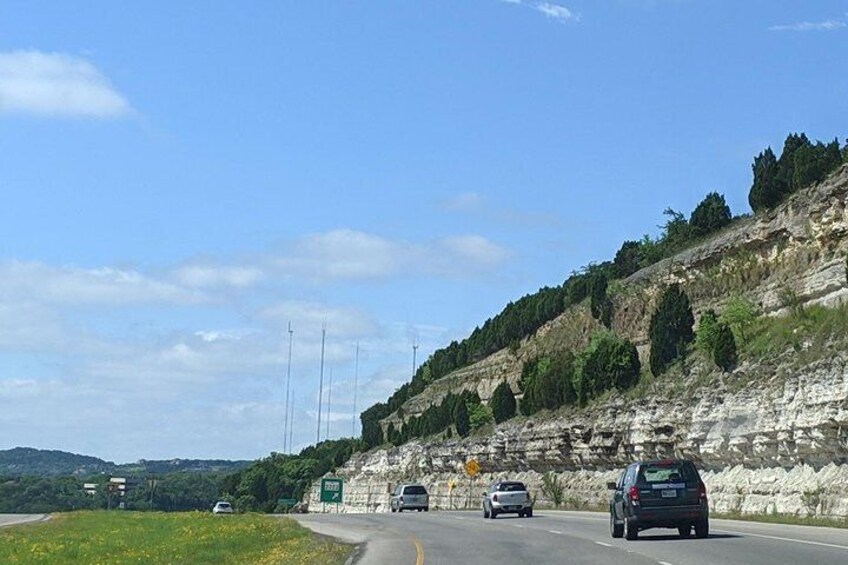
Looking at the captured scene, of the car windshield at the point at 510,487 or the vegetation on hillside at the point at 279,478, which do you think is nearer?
the car windshield at the point at 510,487

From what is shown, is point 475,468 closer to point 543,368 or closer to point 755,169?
point 543,368

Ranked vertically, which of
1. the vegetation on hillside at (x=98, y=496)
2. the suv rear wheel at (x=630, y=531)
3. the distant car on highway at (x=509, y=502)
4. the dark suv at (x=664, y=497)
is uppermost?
the vegetation on hillside at (x=98, y=496)

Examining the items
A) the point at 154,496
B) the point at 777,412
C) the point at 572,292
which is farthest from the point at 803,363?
the point at 154,496

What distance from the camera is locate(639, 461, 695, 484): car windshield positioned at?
29.7 meters

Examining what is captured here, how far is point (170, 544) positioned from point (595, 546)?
60.6 ft

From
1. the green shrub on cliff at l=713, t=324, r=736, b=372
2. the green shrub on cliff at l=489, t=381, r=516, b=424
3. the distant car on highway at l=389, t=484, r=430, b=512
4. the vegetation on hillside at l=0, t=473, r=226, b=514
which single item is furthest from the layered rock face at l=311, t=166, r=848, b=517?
the vegetation on hillside at l=0, t=473, r=226, b=514

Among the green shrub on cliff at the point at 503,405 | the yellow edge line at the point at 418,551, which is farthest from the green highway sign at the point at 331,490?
the yellow edge line at the point at 418,551

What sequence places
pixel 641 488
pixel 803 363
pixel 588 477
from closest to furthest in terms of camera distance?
1. pixel 641 488
2. pixel 803 363
3. pixel 588 477

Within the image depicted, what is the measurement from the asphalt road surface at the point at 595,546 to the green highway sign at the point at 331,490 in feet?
191

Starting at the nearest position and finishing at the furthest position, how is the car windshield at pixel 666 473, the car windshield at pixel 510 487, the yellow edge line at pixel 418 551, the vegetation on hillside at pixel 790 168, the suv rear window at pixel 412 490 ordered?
the yellow edge line at pixel 418 551 → the car windshield at pixel 666 473 → the car windshield at pixel 510 487 → the vegetation on hillside at pixel 790 168 → the suv rear window at pixel 412 490

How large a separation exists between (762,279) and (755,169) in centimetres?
857

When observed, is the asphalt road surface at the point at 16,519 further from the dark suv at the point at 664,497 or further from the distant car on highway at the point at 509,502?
the dark suv at the point at 664,497

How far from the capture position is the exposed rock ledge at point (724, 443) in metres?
42.8

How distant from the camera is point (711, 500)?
5128 centimetres
